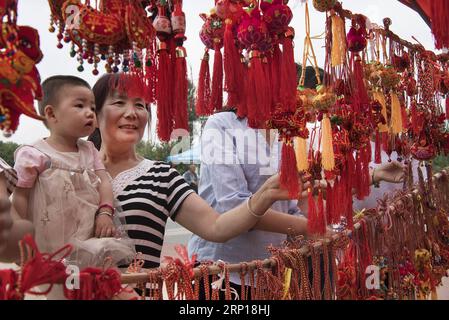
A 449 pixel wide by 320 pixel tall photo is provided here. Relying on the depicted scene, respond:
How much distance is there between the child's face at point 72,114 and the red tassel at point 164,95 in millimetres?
131

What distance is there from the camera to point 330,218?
123cm

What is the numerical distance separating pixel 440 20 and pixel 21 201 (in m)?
0.86

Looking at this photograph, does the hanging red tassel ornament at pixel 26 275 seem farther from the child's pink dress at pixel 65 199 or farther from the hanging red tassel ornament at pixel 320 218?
the hanging red tassel ornament at pixel 320 218

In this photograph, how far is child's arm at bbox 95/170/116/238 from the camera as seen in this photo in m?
0.84

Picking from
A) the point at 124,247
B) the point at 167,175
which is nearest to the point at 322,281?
the point at 167,175

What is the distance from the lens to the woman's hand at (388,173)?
169cm

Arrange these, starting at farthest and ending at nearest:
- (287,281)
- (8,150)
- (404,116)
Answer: (404,116), (287,281), (8,150)

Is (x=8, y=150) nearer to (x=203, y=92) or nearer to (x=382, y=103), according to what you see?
(x=203, y=92)

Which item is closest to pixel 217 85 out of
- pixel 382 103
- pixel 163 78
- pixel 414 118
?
pixel 163 78

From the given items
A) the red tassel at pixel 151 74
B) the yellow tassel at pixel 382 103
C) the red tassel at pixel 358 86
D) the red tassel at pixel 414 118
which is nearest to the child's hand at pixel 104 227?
the red tassel at pixel 151 74

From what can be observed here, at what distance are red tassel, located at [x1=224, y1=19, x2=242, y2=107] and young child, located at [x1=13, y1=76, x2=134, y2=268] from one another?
27cm

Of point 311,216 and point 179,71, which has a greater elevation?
point 179,71

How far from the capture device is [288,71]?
0.98m
